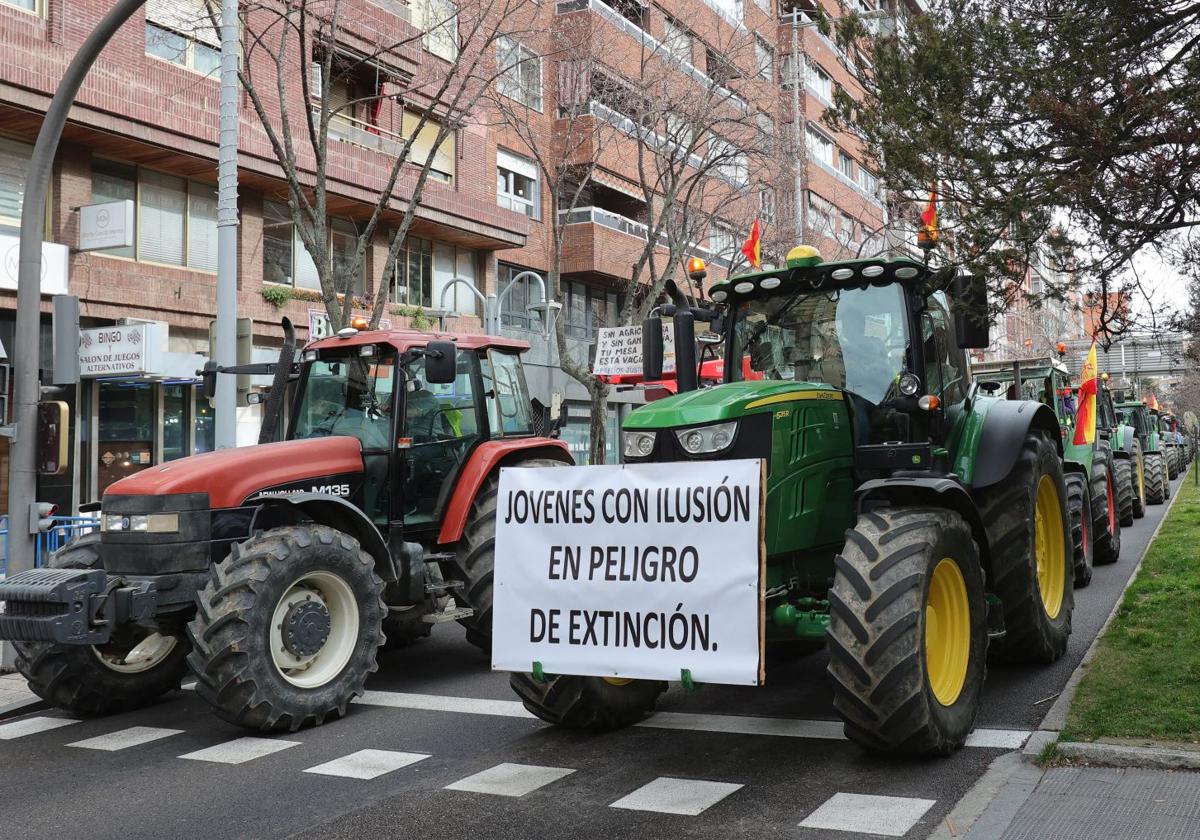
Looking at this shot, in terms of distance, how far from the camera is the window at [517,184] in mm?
27312

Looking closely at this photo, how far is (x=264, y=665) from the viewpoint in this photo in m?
6.68

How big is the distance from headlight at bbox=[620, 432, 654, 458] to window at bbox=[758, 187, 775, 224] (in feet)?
65.3

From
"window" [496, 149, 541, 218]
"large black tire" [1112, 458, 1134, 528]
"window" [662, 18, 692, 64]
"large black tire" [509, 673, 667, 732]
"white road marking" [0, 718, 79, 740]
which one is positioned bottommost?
"white road marking" [0, 718, 79, 740]

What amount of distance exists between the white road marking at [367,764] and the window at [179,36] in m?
Result: 14.6

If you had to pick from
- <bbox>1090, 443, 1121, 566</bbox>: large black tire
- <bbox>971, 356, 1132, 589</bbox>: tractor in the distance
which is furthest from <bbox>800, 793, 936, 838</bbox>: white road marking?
<bbox>1090, 443, 1121, 566</bbox>: large black tire

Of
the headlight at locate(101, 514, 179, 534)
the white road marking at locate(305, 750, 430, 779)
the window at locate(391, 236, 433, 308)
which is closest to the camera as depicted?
the white road marking at locate(305, 750, 430, 779)

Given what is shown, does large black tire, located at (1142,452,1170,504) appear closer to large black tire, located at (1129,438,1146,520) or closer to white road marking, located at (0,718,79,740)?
large black tire, located at (1129,438,1146,520)

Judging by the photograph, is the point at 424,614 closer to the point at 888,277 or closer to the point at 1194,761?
the point at 888,277

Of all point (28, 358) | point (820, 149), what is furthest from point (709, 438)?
point (820, 149)

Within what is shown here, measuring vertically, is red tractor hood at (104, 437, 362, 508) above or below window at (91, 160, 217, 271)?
below

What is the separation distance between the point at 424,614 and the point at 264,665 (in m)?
1.92

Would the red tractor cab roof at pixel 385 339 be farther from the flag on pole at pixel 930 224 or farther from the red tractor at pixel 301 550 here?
the flag on pole at pixel 930 224

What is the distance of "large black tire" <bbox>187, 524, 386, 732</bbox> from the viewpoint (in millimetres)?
6539

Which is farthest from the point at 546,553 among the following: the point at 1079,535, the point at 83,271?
the point at 83,271
